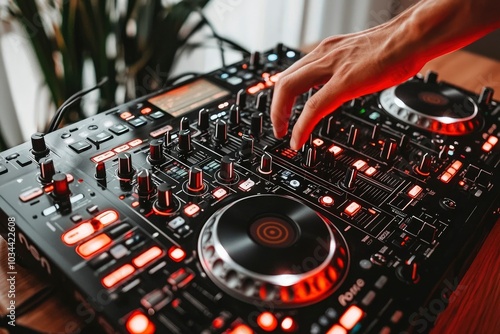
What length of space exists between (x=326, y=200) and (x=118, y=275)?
14.1 inches

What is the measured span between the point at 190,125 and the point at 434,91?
59 centimetres

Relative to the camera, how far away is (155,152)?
83 cm

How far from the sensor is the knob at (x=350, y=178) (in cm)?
82

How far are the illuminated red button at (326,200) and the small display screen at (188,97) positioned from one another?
371mm

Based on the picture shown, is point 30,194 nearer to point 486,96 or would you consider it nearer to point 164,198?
point 164,198

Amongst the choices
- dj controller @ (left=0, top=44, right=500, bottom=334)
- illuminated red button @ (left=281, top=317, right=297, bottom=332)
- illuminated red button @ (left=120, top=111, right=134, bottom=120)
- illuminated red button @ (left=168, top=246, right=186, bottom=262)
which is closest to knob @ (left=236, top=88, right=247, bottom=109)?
dj controller @ (left=0, top=44, right=500, bottom=334)

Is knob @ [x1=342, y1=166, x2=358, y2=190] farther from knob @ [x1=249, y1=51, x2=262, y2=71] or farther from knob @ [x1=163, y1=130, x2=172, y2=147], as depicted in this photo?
knob @ [x1=249, y1=51, x2=262, y2=71]

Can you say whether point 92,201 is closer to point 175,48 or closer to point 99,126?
point 99,126

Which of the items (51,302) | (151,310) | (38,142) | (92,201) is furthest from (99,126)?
(151,310)

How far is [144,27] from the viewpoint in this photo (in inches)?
60.1

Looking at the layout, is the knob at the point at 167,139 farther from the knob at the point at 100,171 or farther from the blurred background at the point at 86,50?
the blurred background at the point at 86,50

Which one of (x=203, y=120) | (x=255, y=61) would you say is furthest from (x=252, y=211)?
(x=255, y=61)

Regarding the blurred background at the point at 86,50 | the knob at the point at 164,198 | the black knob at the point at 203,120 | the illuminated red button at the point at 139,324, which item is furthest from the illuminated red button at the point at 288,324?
the blurred background at the point at 86,50

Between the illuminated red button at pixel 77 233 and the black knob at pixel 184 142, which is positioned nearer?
the illuminated red button at pixel 77 233
